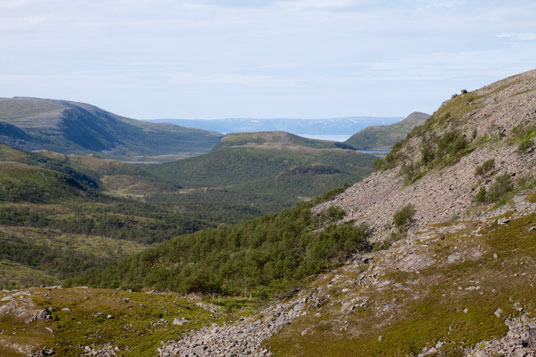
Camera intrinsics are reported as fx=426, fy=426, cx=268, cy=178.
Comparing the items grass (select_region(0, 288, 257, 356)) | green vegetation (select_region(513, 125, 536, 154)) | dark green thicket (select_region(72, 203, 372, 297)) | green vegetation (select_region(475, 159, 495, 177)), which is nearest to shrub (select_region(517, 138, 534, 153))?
green vegetation (select_region(513, 125, 536, 154))

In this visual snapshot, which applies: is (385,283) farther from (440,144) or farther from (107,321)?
(440,144)

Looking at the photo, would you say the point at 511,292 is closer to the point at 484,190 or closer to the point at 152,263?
the point at 484,190

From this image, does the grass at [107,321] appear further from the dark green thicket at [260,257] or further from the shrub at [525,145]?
the shrub at [525,145]

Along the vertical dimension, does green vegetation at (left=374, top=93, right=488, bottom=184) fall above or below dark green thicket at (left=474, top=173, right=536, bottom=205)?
above

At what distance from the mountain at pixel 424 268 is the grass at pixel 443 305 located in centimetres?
14

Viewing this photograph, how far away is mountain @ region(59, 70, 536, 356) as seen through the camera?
141ft

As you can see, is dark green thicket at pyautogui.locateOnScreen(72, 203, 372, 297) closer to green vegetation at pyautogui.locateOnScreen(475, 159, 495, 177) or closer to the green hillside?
the green hillside

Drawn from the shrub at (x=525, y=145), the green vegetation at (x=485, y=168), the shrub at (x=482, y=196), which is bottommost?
the shrub at (x=482, y=196)

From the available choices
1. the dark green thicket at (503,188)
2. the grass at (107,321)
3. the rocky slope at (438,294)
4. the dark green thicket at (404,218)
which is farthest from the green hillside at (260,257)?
the dark green thicket at (503,188)

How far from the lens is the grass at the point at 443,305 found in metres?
41.8

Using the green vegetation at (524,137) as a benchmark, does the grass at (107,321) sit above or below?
below

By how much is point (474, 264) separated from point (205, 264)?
121 meters

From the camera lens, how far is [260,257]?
133625 millimetres

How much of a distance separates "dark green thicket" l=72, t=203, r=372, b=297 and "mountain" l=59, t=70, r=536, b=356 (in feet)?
1.89
